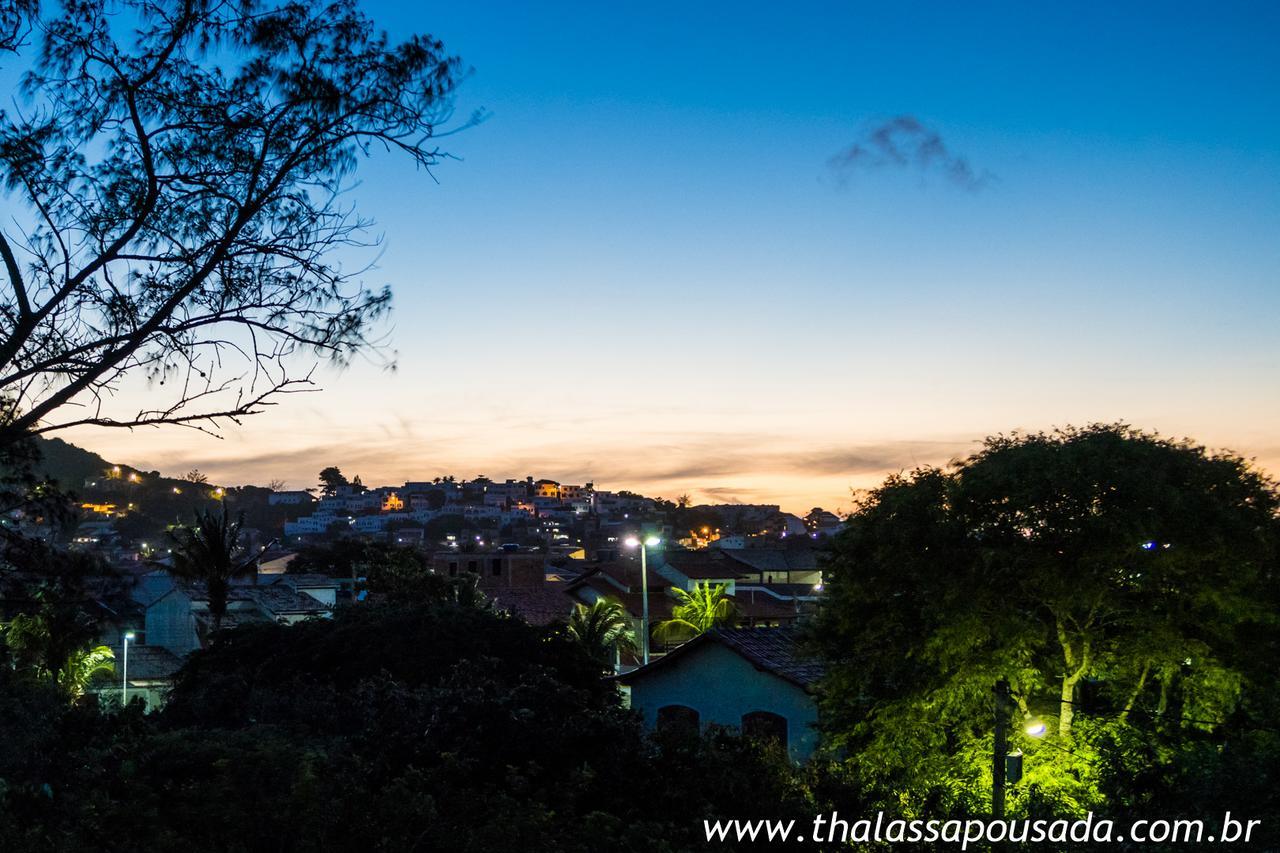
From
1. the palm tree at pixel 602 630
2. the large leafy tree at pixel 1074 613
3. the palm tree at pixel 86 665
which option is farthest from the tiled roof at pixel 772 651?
the palm tree at pixel 86 665

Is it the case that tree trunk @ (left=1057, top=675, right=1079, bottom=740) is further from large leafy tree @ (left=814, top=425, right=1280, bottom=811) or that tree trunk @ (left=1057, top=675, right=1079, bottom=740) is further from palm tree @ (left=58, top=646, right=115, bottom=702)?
palm tree @ (left=58, top=646, right=115, bottom=702)

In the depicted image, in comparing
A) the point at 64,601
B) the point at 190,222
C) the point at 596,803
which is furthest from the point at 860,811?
the point at 190,222

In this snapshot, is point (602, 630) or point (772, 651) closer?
point (772, 651)

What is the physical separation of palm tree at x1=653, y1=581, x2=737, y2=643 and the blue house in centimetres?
2379

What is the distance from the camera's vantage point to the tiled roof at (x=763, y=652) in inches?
1041

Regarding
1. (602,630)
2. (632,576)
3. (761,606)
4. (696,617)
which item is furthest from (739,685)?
(632,576)

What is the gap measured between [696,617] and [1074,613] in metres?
36.3

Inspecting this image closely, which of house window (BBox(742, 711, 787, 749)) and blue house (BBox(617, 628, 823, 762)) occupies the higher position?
blue house (BBox(617, 628, 823, 762))

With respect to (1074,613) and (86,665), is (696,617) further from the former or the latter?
(1074,613)

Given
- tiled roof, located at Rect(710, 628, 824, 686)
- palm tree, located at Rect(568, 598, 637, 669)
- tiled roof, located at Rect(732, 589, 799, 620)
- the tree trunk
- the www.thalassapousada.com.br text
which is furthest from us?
tiled roof, located at Rect(732, 589, 799, 620)

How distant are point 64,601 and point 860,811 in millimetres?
10830

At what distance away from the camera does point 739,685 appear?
90.2 ft

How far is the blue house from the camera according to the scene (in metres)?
26.4

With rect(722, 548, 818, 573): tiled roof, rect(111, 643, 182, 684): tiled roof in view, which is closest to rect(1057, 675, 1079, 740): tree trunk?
rect(111, 643, 182, 684): tiled roof
